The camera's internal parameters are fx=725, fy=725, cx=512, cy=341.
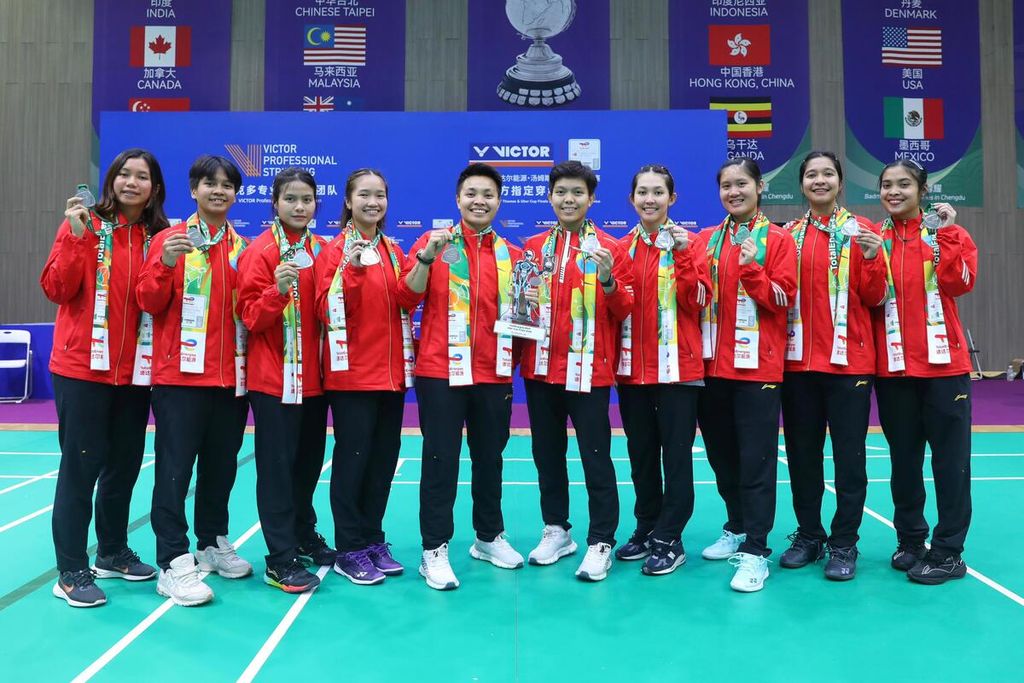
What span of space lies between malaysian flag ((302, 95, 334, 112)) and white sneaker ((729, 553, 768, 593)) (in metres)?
9.68

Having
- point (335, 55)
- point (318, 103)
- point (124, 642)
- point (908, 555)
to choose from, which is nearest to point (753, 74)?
point (335, 55)

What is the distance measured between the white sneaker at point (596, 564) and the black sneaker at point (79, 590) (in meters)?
1.98

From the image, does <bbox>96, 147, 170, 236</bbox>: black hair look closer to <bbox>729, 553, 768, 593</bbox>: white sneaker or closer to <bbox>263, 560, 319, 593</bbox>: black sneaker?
<bbox>263, 560, 319, 593</bbox>: black sneaker

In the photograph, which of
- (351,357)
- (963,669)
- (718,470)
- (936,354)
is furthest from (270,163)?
(963,669)

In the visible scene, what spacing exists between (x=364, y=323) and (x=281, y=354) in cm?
37

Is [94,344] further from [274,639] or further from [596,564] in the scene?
[596,564]

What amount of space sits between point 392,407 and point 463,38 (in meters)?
9.23

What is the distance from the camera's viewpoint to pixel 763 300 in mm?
3133

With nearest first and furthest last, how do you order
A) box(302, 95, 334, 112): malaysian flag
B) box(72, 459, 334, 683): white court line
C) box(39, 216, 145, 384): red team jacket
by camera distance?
1. box(72, 459, 334, 683): white court line
2. box(39, 216, 145, 384): red team jacket
3. box(302, 95, 334, 112): malaysian flag

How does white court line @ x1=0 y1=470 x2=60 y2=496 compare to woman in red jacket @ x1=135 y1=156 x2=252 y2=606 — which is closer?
woman in red jacket @ x1=135 y1=156 x2=252 y2=606

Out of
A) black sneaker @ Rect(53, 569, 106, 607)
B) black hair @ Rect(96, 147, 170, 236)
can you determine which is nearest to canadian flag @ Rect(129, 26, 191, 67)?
black hair @ Rect(96, 147, 170, 236)

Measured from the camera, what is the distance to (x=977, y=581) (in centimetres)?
317

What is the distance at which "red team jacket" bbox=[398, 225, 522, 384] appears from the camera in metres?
3.18

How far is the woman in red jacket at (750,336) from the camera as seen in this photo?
3.15 meters
